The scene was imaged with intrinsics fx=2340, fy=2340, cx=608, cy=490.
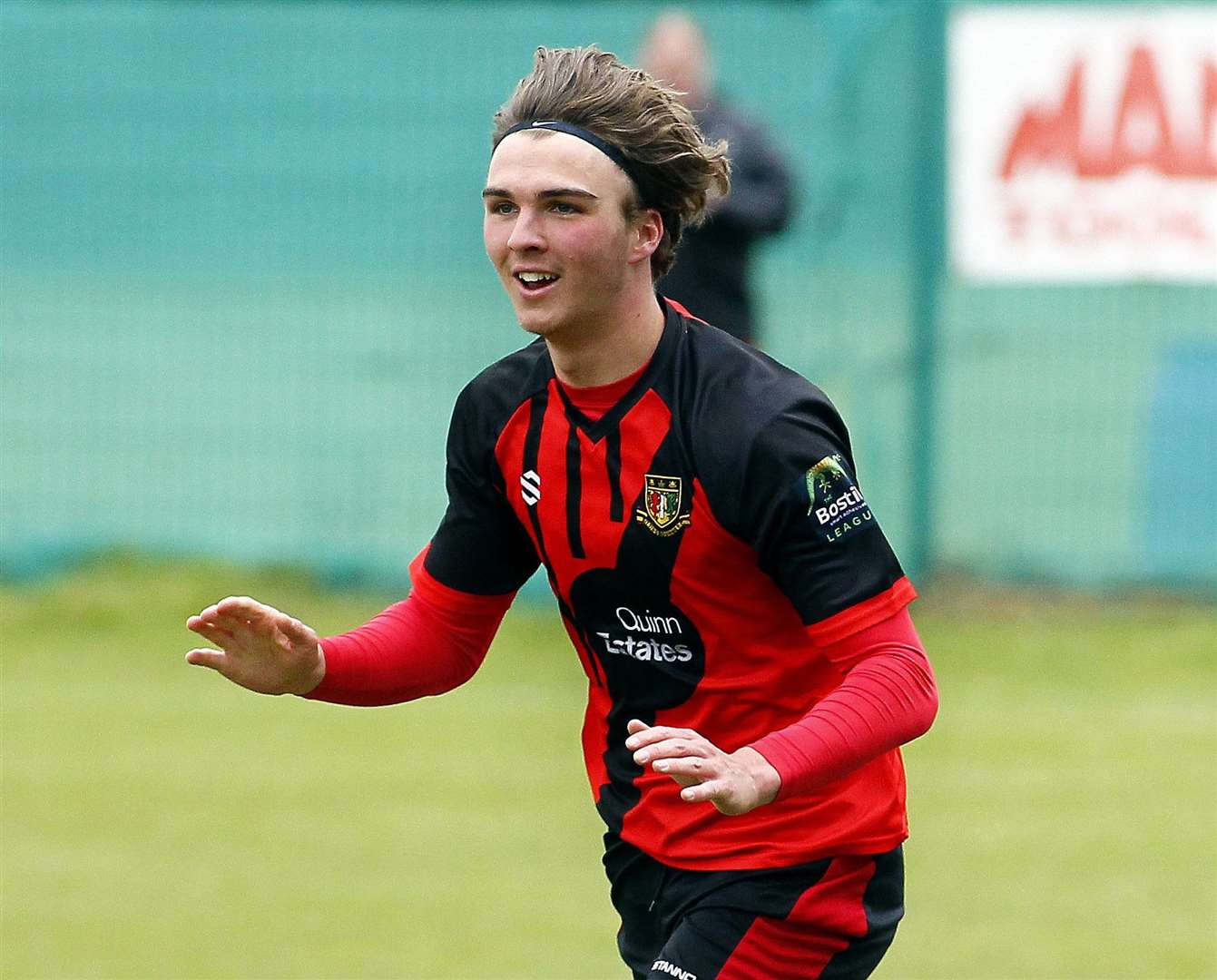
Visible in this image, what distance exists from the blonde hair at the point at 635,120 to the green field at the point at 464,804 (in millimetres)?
2549

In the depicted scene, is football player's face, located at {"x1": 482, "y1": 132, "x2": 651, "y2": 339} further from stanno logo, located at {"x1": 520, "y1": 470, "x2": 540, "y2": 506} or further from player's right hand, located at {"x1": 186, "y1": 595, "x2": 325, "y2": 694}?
player's right hand, located at {"x1": 186, "y1": 595, "x2": 325, "y2": 694}

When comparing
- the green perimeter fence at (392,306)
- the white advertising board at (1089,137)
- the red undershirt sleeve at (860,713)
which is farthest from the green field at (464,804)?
the red undershirt sleeve at (860,713)

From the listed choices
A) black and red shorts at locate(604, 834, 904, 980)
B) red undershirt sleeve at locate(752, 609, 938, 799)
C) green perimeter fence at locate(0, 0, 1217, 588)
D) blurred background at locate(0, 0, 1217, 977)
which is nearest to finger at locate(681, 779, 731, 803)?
red undershirt sleeve at locate(752, 609, 938, 799)

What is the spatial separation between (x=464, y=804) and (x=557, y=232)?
4068 millimetres

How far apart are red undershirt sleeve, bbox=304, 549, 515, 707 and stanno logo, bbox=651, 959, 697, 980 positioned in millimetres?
609

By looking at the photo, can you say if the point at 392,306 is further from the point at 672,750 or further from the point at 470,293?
the point at 672,750

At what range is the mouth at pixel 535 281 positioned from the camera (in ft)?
11.2

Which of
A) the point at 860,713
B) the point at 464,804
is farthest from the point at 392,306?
the point at 860,713

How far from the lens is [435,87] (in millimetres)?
9742

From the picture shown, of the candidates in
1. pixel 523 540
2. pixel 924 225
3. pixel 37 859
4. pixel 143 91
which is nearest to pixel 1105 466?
pixel 924 225

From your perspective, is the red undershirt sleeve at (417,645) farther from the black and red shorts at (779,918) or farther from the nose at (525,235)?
the nose at (525,235)

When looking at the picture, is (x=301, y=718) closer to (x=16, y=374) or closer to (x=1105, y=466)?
(x=16, y=374)

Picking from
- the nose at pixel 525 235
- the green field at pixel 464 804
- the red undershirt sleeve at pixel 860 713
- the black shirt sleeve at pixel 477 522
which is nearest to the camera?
the red undershirt sleeve at pixel 860 713

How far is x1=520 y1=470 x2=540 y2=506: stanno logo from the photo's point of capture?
3.59 m
